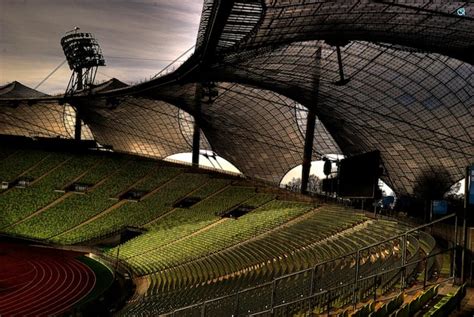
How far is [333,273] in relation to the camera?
1675 centimetres

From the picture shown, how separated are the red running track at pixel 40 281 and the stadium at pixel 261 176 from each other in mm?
158

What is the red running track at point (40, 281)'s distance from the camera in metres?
22.6

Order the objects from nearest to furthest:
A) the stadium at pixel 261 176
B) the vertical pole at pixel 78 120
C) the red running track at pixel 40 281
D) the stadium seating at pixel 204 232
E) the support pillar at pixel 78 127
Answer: the stadium seating at pixel 204 232, the stadium at pixel 261 176, the red running track at pixel 40 281, the vertical pole at pixel 78 120, the support pillar at pixel 78 127

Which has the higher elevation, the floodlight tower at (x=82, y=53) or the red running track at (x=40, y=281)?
the floodlight tower at (x=82, y=53)

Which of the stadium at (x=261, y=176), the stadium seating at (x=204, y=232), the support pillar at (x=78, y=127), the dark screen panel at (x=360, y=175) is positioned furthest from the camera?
the support pillar at (x=78, y=127)

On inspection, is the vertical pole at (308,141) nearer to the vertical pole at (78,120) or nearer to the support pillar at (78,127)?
the vertical pole at (78,120)

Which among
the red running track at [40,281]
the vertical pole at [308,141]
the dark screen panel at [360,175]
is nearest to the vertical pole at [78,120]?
the red running track at [40,281]

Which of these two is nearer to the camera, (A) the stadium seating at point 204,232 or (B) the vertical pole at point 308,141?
(A) the stadium seating at point 204,232

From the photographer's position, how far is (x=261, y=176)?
67.2 metres

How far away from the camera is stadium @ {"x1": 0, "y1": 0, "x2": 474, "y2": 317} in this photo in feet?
54.5

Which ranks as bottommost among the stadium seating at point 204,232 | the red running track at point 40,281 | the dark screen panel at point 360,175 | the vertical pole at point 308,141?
the red running track at point 40,281

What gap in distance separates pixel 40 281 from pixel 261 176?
1672 inches

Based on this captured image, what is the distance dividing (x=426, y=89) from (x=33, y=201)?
32.1 m

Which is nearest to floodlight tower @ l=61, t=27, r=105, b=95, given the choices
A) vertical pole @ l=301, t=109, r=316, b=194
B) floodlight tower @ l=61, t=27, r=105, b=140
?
floodlight tower @ l=61, t=27, r=105, b=140
